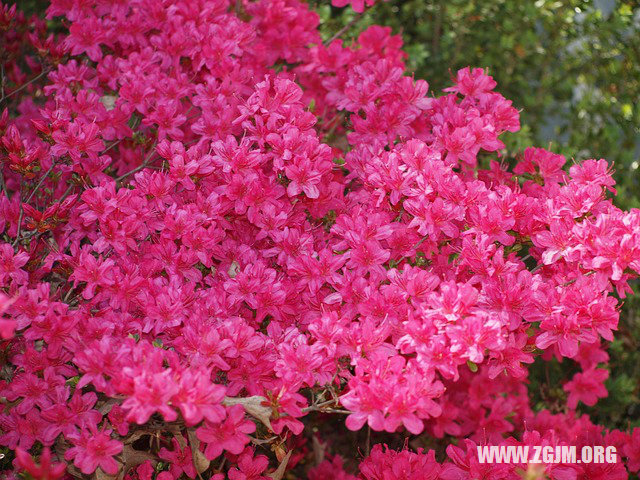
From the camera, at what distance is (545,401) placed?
8.76 ft

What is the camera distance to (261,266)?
1.64 meters

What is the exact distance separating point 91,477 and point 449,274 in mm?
931

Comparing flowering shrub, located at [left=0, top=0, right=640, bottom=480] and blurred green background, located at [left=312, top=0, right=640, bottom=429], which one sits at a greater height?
flowering shrub, located at [left=0, top=0, right=640, bottom=480]

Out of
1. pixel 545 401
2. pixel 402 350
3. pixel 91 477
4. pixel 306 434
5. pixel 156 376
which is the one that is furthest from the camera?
pixel 545 401

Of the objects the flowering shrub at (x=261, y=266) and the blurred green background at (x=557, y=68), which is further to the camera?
the blurred green background at (x=557, y=68)

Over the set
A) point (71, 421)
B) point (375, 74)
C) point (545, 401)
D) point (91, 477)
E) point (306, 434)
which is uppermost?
point (375, 74)

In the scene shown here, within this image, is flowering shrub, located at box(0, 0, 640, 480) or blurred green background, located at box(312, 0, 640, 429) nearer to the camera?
flowering shrub, located at box(0, 0, 640, 480)

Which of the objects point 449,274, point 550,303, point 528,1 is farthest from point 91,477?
point 528,1

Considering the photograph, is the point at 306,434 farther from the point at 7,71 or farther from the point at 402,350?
the point at 7,71

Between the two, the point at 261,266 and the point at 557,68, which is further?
the point at 557,68

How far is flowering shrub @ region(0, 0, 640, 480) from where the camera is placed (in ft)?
4.71

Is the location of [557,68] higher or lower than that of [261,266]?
lower

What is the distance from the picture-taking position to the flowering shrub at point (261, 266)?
4.71ft

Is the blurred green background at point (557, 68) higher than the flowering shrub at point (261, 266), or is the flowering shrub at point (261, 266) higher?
the flowering shrub at point (261, 266)
